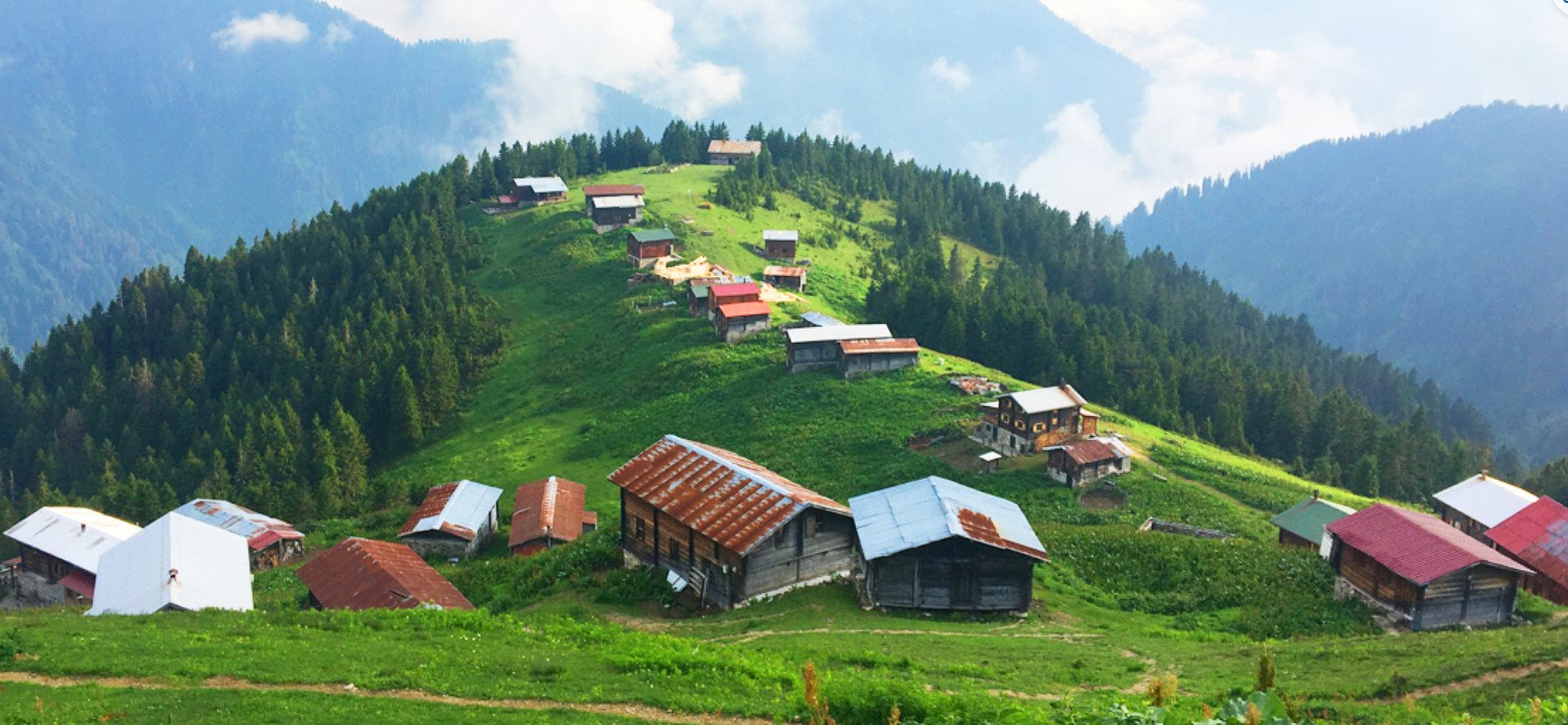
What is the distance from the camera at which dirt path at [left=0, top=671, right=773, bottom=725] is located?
21.2 m

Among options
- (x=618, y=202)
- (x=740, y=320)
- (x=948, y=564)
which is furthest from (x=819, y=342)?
(x=618, y=202)

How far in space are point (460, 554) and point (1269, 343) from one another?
520ft

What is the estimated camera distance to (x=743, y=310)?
287 feet

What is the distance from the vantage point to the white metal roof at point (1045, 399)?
2474 inches

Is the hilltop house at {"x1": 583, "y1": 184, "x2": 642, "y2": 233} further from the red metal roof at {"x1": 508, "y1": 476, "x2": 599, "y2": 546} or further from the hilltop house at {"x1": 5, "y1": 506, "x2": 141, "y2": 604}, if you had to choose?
the hilltop house at {"x1": 5, "y1": 506, "x2": 141, "y2": 604}

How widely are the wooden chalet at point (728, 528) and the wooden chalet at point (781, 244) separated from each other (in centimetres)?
7674

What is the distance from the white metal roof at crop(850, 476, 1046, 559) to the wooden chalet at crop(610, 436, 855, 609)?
1.48 metres

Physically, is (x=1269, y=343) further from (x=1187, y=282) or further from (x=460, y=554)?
(x=460, y=554)

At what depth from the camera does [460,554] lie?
5956 centimetres

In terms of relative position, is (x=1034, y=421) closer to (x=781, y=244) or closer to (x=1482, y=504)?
(x=1482, y=504)

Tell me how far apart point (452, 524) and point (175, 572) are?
18.7m

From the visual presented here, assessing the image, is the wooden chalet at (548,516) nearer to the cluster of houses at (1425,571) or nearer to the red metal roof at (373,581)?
the red metal roof at (373,581)

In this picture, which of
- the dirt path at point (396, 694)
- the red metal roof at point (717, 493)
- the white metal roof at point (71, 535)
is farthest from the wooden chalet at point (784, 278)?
the dirt path at point (396, 694)

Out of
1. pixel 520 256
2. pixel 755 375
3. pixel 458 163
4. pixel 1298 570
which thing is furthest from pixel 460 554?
pixel 458 163
